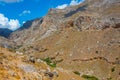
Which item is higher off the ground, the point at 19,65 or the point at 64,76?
the point at 19,65

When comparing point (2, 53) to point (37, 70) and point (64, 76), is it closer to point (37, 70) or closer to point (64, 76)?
point (37, 70)

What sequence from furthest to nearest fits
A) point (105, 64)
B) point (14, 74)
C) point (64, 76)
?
1. point (105, 64)
2. point (64, 76)
3. point (14, 74)

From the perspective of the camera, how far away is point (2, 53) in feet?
177

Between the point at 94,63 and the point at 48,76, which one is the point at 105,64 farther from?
the point at 48,76

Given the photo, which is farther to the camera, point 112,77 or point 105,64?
point 105,64

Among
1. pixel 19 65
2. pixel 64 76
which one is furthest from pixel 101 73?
pixel 19 65

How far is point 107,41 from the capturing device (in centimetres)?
19938

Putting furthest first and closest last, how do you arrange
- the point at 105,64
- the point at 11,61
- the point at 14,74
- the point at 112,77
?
the point at 105,64
the point at 112,77
the point at 11,61
the point at 14,74

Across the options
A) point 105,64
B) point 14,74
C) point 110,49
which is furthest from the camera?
point 110,49

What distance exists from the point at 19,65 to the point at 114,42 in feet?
488

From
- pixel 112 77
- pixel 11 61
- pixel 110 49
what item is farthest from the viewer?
pixel 110 49

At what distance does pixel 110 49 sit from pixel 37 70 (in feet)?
463

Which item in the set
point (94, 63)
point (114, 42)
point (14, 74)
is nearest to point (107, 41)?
point (114, 42)

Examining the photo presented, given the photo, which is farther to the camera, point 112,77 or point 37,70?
point 112,77
